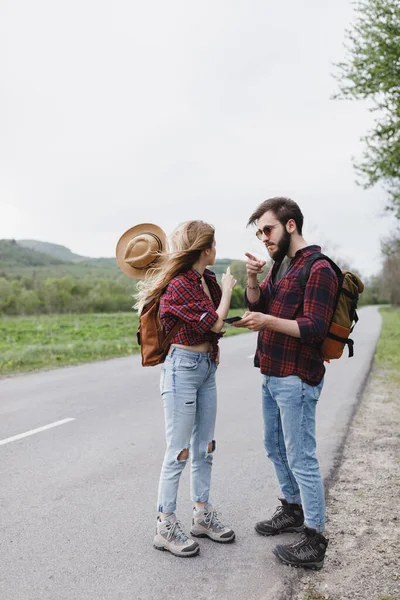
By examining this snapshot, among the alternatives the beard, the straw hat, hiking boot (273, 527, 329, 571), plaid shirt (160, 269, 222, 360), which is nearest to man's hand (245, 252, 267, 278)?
the beard

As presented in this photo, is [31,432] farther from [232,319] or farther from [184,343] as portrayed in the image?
[232,319]

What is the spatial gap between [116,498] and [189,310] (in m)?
1.99

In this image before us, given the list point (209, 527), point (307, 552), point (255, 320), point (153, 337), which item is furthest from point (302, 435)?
point (153, 337)

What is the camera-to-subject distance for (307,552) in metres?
3.26

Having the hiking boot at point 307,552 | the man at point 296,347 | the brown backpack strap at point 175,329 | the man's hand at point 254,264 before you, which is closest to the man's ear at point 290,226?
the man at point 296,347

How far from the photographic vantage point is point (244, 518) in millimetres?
4059

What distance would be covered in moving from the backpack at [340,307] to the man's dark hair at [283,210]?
10.2 inches

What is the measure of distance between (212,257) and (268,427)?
120 centimetres

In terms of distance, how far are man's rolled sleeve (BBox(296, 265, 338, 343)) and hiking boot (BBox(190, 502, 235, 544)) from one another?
4.75 feet

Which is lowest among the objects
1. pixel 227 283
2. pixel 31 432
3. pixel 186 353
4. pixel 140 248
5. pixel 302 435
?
pixel 31 432

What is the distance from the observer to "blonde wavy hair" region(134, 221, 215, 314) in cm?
342

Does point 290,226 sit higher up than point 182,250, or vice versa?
point 290,226

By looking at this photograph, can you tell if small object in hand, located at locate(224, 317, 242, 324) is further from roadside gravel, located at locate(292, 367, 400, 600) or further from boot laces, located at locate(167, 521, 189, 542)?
roadside gravel, located at locate(292, 367, 400, 600)

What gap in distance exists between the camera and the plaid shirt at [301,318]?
3160 mm
